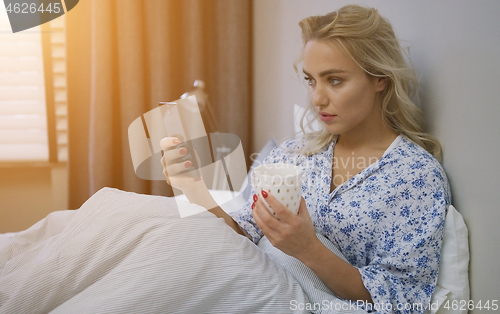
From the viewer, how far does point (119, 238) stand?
2.69 ft

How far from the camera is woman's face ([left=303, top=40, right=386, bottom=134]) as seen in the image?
38.1 inches

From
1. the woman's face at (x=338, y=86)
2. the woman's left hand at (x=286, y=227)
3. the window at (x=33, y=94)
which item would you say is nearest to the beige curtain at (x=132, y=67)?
the window at (x=33, y=94)

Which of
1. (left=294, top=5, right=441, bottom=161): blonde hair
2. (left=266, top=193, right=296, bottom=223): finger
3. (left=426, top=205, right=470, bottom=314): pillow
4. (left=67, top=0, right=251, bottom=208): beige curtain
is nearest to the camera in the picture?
(left=266, top=193, right=296, bottom=223): finger

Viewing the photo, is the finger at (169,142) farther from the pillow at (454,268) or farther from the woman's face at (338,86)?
the pillow at (454,268)

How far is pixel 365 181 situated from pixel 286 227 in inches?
13.2

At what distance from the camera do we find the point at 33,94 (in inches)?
79.0

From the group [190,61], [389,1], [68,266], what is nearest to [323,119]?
[389,1]

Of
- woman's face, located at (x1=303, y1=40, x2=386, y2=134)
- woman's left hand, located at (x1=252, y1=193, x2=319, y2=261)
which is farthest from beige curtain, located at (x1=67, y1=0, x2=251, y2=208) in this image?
woman's left hand, located at (x1=252, y1=193, x2=319, y2=261)

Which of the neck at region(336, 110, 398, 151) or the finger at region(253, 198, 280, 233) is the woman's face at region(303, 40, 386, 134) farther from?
the finger at region(253, 198, 280, 233)

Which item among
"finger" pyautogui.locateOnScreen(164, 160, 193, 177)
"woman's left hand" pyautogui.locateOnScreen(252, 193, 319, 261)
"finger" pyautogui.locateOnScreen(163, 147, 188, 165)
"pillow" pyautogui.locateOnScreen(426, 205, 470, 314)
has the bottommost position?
"pillow" pyautogui.locateOnScreen(426, 205, 470, 314)

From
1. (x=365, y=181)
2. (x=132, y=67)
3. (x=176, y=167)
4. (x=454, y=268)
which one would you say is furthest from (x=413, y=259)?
(x=132, y=67)

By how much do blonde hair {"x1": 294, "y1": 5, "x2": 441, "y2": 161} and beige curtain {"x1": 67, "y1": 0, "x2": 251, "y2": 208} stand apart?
1111 mm

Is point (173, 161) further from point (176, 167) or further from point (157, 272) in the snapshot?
point (157, 272)

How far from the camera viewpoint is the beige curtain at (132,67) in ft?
6.35
